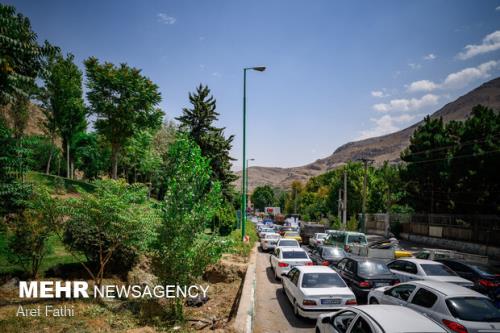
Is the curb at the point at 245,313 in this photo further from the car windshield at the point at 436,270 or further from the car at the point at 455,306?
the car windshield at the point at 436,270

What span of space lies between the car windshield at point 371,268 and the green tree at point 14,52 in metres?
14.3

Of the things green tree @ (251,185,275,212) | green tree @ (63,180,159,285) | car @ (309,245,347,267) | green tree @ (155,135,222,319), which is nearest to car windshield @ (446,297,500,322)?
green tree @ (155,135,222,319)

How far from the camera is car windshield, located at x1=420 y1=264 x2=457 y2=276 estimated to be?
1098 centimetres

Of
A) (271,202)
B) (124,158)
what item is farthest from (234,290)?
(271,202)

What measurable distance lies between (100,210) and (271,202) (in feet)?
440

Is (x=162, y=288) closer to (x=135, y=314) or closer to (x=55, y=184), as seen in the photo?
(x=135, y=314)

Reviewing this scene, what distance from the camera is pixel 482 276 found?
12.3 meters

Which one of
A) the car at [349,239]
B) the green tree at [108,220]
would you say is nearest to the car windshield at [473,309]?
the green tree at [108,220]

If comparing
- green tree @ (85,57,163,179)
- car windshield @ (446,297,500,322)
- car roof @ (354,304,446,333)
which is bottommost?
car windshield @ (446,297,500,322)

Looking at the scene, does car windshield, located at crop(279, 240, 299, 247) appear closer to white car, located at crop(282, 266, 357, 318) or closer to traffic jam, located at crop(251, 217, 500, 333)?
traffic jam, located at crop(251, 217, 500, 333)

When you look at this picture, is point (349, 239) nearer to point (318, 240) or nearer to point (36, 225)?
point (318, 240)

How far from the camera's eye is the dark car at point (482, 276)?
1125cm

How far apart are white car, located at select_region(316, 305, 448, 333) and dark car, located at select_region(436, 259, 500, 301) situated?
833cm

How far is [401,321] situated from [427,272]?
7.47m
